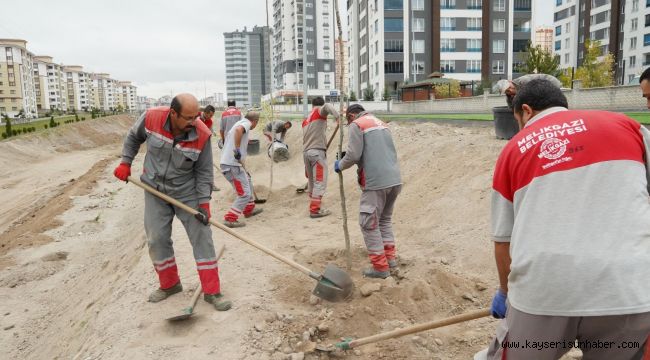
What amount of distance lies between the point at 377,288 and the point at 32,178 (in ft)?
56.5

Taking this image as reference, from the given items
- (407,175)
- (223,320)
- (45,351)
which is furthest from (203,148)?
(407,175)

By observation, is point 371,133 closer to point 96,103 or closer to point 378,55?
point 378,55

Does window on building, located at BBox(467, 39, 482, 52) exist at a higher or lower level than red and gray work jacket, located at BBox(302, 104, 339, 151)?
higher

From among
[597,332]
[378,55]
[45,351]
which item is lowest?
[45,351]

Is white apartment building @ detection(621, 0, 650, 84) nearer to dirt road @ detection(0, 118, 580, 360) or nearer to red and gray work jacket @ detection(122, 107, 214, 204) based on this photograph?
dirt road @ detection(0, 118, 580, 360)

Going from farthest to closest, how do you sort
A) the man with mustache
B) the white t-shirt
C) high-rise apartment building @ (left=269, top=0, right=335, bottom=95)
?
1. high-rise apartment building @ (left=269, top=0, right=335, bottom=95)
2. the white t-shirt
3. the man with mustache

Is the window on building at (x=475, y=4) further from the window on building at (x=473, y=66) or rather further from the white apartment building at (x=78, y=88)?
the white apartment building at (x=78, y=88)

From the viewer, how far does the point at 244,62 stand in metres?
118

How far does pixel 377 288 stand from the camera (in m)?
4.33

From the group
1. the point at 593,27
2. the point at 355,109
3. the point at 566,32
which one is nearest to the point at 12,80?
the point at 566,32

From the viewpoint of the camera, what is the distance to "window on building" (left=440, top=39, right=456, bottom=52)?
156 feet

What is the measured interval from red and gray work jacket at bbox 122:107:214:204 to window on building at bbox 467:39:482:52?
48308 mm

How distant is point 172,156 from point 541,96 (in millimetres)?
2969

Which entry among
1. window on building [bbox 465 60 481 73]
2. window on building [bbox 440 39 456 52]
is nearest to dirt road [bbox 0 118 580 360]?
window on building [bbox 440 39 456 52]
